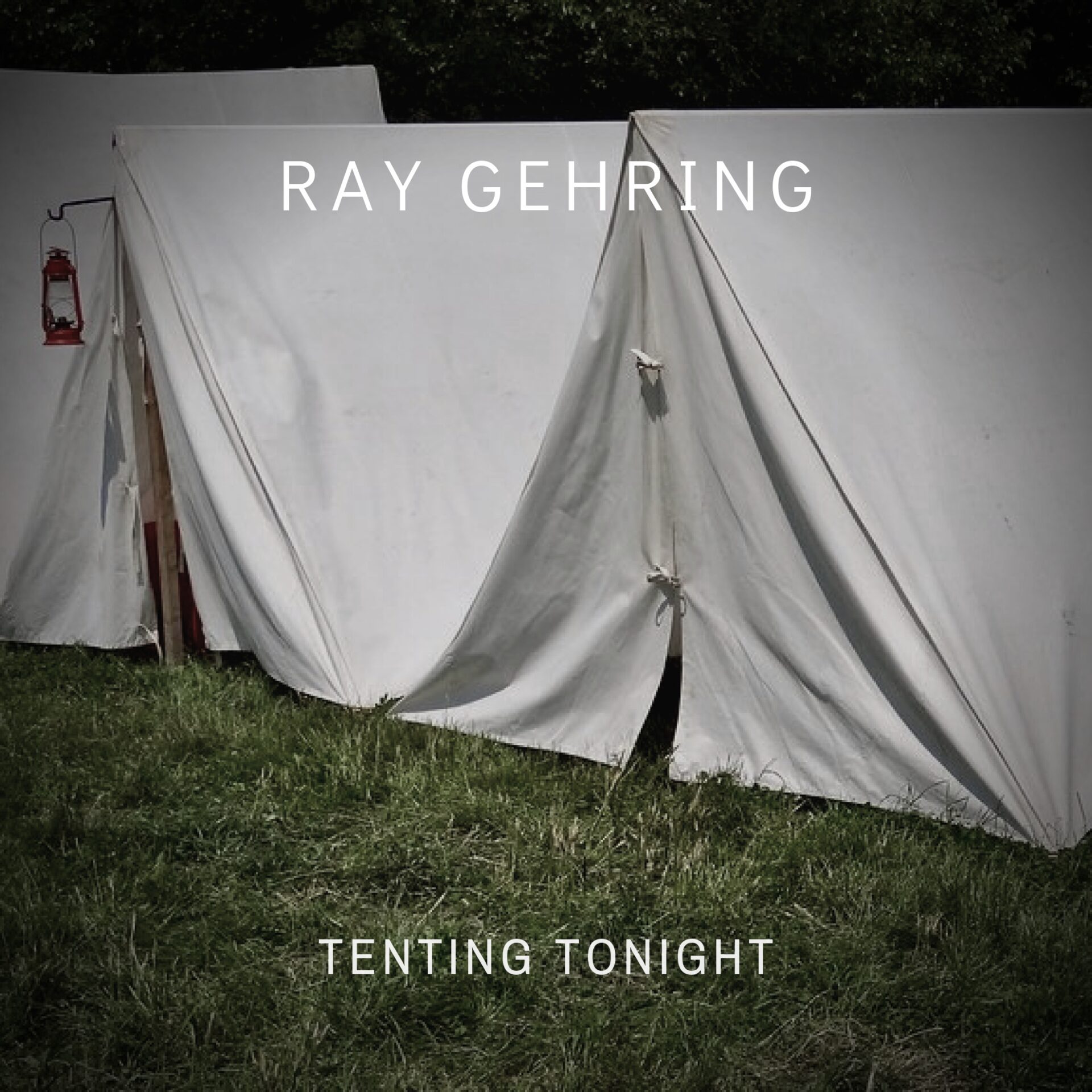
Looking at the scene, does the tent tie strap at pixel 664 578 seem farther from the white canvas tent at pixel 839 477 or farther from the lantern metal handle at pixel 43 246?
the lantern metal handle at pixel 43 246

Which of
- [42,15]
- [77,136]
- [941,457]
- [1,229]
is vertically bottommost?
[941,457]

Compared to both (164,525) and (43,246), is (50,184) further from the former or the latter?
(164,525)

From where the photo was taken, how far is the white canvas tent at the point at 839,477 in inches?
170

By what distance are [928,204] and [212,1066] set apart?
3.09m

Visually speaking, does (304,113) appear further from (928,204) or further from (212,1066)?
(212,1066)

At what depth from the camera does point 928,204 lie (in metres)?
4.75

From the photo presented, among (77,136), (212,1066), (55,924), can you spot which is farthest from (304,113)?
(212,1066)

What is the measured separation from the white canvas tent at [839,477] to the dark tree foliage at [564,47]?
37.3ft

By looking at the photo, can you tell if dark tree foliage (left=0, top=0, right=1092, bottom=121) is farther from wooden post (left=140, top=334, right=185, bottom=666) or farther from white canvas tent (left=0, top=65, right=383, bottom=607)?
wooden post (left=140, top=334, right=185, bottom=666)

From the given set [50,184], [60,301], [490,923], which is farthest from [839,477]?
[50,184]

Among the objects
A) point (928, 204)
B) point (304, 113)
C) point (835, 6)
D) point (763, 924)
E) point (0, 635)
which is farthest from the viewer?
point (835, 6)

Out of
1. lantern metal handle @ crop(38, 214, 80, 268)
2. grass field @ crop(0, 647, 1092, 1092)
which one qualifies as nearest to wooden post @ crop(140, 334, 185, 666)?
grass field @ crop(0, 647, 1092, 1092)

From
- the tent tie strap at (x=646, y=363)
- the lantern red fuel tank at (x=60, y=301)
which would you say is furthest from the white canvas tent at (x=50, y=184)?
the tent tie strap at (x=646, y=363)

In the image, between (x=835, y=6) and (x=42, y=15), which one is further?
(x=835, y=6)
